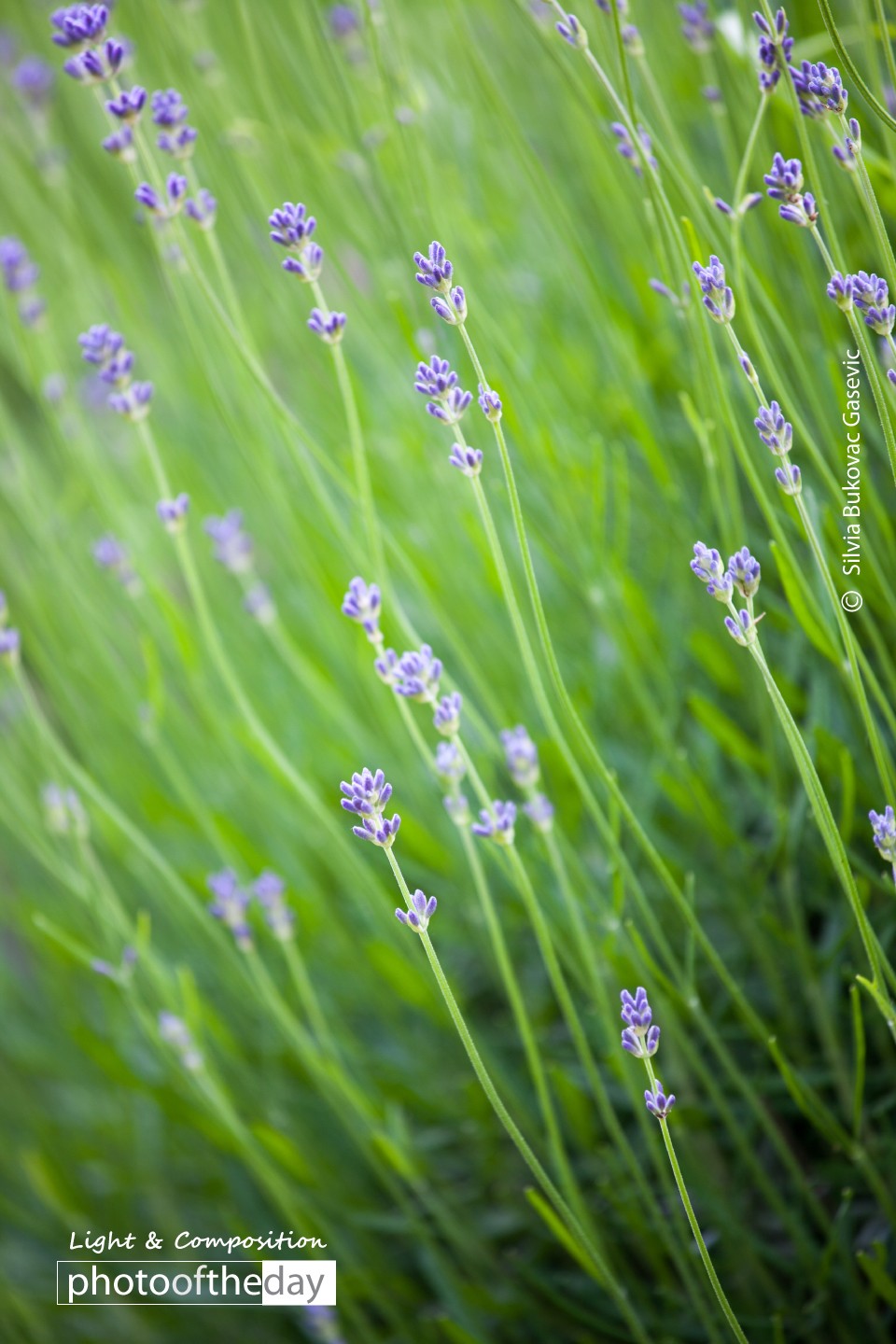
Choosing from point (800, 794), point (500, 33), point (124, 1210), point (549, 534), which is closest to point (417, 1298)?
point (124, 1210)

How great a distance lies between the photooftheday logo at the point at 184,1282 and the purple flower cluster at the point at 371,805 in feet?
1.96

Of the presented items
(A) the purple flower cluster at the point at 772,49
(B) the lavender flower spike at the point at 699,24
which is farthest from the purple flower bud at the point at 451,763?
(B) the lavender flower spike at the point at 699,24

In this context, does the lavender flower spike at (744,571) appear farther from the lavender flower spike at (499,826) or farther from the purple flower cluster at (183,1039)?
the purple flower cluster at (183,1039)

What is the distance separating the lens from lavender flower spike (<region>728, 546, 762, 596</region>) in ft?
2.02

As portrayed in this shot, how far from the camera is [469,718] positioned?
0.96 metres

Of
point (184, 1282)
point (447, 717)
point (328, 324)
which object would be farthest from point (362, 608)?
point (184, 1282)

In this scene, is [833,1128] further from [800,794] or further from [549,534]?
[549,534]

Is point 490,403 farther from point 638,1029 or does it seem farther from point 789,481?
point 638,1029

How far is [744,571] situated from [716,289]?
0.61ft

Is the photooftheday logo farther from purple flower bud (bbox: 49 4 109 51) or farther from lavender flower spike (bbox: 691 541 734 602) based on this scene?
purple flower bud (bbox: 49 4 109 51)

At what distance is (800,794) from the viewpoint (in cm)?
98

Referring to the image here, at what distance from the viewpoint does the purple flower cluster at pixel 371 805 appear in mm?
618

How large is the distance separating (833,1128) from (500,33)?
1.48 metres

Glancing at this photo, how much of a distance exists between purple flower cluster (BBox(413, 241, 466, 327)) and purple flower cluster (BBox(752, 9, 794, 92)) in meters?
0.28
